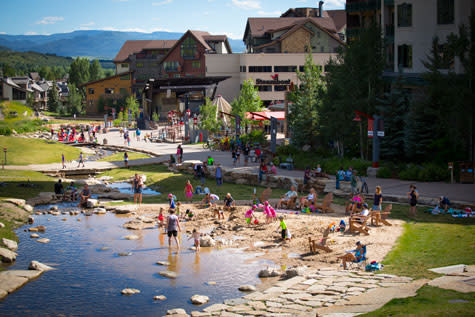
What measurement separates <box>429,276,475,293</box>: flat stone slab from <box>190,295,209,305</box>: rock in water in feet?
21.7

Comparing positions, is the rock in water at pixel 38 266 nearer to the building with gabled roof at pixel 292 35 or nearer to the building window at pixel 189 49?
the building with gabled roof at pixel 292 35

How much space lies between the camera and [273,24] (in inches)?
4092

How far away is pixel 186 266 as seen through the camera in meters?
21.1

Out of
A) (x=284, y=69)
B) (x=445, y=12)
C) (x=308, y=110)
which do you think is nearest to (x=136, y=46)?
(x=284, y=69)

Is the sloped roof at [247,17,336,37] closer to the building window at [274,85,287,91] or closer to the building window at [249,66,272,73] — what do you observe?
the building window at [249,66,272,73]

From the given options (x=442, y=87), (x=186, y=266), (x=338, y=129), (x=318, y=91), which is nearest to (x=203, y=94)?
(x=318, y=91)

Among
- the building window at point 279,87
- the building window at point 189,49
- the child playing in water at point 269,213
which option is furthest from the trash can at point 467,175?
the building window at point 189,49

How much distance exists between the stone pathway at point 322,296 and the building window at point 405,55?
27.3 m

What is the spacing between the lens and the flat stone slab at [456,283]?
48.1ft

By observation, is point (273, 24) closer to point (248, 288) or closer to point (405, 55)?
point (405, 55)

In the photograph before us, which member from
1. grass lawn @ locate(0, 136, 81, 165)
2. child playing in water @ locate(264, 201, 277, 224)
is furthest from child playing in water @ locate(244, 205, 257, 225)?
grass lawn @ locate(0, 136, 81, 165)

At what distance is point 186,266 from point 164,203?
38.7 feet

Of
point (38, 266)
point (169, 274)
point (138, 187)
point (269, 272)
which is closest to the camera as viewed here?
point (269, 272)

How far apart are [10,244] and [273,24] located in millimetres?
86614
